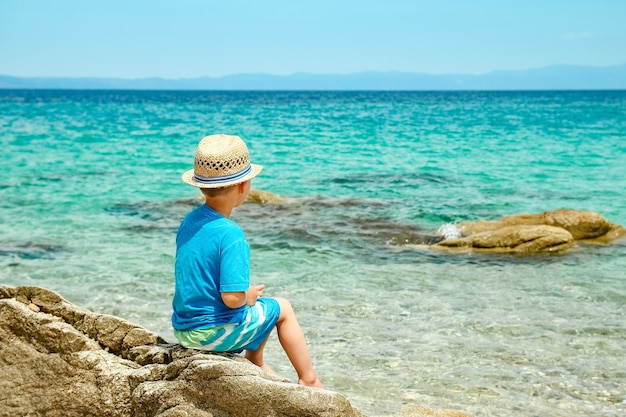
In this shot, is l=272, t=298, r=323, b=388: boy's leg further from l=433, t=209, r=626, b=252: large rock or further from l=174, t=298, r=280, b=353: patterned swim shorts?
l=433, t=209, r=626, b=252: large rock

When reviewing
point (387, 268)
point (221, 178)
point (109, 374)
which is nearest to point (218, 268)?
point (221, 178)

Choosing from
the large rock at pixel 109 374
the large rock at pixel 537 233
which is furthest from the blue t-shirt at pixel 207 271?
the large rock at pixel 537 233

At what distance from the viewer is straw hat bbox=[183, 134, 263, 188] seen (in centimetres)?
432

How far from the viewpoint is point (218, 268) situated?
4289 millimetres

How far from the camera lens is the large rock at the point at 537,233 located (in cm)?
1187

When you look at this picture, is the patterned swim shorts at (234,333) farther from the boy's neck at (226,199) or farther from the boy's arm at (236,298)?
the boy's neck at (226,199)

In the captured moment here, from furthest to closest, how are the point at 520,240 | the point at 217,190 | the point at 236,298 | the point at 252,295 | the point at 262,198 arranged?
the point at 262,198 < the point at 520,240 < the point at 217,190 < the point at 252,295 < the point at 236,298

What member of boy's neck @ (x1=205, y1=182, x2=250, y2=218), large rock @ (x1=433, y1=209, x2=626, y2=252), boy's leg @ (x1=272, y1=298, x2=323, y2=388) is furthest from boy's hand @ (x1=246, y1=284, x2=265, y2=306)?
large rock @ (x1=433, y1=209, x2=626, y2=252)

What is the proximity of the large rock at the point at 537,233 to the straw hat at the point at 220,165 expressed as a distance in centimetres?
804

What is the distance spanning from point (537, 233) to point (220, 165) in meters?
8.63

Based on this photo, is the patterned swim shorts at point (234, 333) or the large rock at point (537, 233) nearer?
the patterned swim shorts at point (234, 333)

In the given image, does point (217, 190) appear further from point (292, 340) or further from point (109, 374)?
point (109, 374)

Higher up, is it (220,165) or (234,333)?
(220,165)

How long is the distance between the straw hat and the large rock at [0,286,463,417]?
0.97 metres
